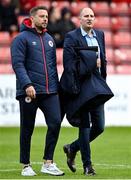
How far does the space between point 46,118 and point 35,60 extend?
0.74 meters

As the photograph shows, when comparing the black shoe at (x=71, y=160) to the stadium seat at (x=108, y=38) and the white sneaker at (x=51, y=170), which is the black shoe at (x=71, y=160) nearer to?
the white sneaker at (x=51, y=170)

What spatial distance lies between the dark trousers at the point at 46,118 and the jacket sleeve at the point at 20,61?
340 mm

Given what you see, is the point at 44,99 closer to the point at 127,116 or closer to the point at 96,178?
the point at 96,178

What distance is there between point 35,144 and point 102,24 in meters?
9.68

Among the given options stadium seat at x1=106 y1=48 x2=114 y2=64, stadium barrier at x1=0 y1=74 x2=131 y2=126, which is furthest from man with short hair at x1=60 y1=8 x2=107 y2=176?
stadium seat at x1=106 y1=48 x2=114 y2=64

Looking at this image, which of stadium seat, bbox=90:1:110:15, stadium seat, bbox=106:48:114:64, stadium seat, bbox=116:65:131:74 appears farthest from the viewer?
stadium seat, bbox=90:1:110:15

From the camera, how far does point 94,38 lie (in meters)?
10.8

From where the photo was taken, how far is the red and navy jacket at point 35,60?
10.6m

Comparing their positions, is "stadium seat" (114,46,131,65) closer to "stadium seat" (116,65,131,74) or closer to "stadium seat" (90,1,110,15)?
"stadium seat" (116,65,131,74)

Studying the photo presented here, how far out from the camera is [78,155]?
13789mm

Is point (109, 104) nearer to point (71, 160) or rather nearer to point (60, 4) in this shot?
point (60, 4)

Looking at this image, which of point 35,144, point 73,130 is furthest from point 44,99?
point 73,130

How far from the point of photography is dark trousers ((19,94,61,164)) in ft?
35.1

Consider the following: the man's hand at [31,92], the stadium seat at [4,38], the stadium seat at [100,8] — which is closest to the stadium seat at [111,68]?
the stadium seat at [100,8]
